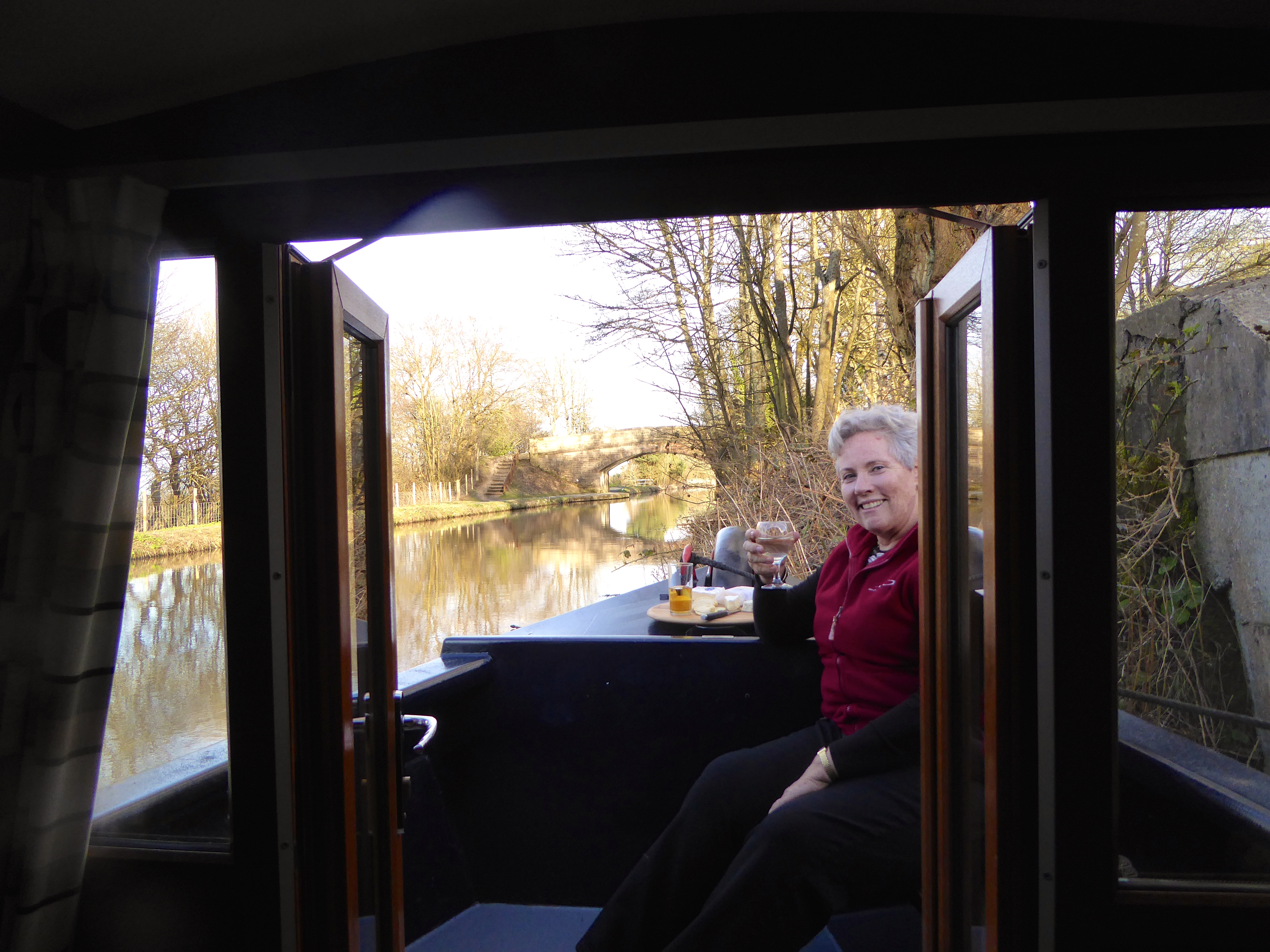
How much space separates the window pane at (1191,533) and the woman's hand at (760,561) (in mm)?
1059

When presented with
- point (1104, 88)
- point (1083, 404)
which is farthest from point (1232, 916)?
point (1104, 88)

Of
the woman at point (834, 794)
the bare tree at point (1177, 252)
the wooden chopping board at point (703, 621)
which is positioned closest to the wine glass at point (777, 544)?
the woman at point (834, 794)

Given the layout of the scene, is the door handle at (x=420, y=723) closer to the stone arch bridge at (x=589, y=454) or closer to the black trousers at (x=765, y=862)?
the black trousers at (x=765, y=862)

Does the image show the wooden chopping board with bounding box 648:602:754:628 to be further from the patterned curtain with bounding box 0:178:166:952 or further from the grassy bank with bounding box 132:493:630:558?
the patterned curtain with bounding box 0:178:166:952

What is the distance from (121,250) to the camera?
126 centimetres

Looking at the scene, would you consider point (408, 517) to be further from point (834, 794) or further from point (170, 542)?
point (834, 794)

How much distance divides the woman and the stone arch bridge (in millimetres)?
6140

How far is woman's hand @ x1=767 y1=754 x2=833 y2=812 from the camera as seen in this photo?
1.67 m

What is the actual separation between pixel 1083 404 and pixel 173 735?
5.31 ft

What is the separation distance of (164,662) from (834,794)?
1312 mm

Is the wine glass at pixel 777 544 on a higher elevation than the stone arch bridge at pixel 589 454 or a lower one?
lower

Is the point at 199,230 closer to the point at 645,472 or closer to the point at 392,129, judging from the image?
the point at 392,129

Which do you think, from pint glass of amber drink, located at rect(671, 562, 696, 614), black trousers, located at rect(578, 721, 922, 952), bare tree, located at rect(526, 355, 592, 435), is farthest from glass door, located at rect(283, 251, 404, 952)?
bare tree, located at rect(526, 355, 592, 435)

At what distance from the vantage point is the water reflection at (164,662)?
53.2 inches
